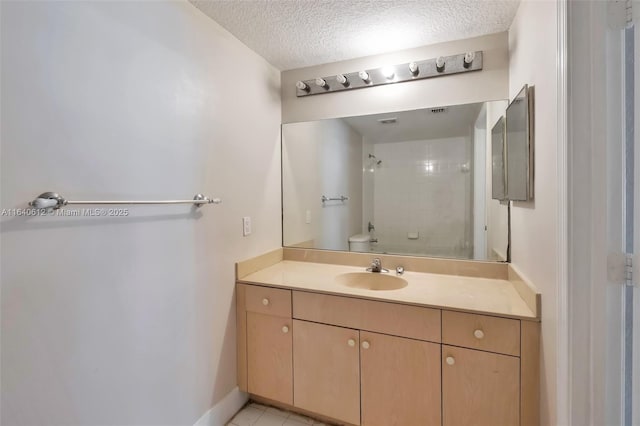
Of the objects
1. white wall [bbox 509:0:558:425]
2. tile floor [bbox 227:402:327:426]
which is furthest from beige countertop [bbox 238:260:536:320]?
tile floor [bbox 227:402:327:426]

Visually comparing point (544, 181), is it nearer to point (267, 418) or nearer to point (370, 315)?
point (370, 315)

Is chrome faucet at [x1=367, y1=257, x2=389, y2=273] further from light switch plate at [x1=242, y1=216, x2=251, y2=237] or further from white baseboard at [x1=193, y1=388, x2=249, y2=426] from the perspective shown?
white baseboard at [x1=193, y1=388, x2=249, y2=426]

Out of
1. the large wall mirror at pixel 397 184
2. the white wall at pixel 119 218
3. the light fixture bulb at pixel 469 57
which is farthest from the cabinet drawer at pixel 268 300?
the light fixture bulb at pixel 469 57

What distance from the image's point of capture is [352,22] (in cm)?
155

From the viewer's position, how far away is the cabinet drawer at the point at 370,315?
1.32 metres

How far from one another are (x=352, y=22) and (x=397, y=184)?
1014 mm

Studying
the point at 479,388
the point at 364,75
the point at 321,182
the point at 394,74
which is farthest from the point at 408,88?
the point at 479,388

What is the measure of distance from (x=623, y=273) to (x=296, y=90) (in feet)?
6.58

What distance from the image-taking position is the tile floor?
64.2 inches

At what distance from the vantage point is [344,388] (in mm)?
1470

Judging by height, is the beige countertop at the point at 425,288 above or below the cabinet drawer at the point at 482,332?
above

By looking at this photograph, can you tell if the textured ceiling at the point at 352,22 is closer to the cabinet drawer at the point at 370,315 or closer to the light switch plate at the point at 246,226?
the light switch plate at the point at 246,226

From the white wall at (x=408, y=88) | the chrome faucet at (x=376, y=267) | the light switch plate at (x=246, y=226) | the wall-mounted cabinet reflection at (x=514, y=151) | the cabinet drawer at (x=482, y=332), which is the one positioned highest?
the white wall at (x=408, y=88)

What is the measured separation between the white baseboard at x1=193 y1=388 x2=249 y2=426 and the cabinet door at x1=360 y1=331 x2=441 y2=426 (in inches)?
30.2
